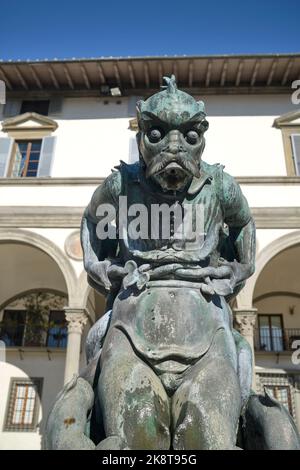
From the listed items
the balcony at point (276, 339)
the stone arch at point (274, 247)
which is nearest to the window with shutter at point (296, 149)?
the stone arch at point (274, 247)

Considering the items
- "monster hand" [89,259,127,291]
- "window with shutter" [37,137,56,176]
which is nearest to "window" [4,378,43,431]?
"window with shutter" [37,137,56,176]

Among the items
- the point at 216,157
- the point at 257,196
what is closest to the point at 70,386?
the point at 257,196

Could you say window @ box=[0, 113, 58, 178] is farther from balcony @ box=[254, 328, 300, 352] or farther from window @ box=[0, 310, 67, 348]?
balcony @ box=[254, 328, 300, 352]

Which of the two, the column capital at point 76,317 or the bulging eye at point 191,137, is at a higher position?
the column capital at point 76,317

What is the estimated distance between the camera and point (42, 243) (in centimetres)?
1184

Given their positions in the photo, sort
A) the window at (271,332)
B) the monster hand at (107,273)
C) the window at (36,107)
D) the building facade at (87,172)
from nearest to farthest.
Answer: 1. the monster hand at (107,273)
2. the building facade at (87,172)
3. the window at (271,332)
4. the window at (36,107)

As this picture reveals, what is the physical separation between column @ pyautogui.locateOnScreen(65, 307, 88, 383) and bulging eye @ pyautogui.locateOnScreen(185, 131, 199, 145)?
8.99 metres

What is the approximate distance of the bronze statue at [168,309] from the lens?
1.57 m

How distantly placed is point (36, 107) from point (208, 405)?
1434 cm

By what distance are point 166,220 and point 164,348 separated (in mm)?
527

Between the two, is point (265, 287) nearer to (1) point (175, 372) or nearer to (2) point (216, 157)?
(2) point (216, 157)

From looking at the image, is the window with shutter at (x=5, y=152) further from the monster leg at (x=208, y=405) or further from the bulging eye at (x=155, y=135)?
the monster leg at (x=208, y=405)

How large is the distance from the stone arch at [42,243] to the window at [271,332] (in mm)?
5657

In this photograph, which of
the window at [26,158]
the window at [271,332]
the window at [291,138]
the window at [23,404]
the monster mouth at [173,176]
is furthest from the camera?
the window at [26,158]
